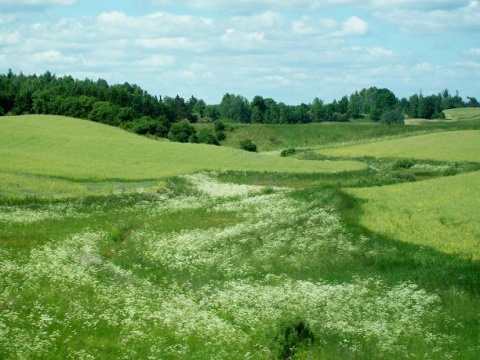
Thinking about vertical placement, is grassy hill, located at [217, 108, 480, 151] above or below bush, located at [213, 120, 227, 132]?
below

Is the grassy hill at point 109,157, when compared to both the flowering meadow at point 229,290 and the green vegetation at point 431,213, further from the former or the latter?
the green vegetation at point 431,213

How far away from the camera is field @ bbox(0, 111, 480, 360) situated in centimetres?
2127

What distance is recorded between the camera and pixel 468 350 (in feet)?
67.9

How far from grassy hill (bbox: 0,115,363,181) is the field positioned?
2659 millimetres

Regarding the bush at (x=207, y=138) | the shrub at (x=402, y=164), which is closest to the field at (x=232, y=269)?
the shrub at (x=402, y=164)

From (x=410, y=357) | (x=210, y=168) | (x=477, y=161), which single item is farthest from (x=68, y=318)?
(x=477, y=161)

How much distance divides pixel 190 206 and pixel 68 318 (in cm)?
2911

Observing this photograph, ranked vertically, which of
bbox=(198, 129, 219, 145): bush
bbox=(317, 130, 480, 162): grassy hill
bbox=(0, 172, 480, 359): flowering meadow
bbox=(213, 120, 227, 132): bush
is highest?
bbox=(213, 120, 227, 132): bush

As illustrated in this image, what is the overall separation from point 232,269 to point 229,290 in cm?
442

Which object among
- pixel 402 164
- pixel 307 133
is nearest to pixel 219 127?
pixel 307 133

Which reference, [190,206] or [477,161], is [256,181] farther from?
[477,161]

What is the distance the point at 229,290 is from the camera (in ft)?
90.5

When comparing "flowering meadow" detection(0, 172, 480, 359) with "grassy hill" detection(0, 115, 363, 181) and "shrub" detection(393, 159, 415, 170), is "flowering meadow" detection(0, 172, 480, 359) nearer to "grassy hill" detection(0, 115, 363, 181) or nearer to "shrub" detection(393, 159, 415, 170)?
"grassy hill" detection(0, 115, 363, 181)

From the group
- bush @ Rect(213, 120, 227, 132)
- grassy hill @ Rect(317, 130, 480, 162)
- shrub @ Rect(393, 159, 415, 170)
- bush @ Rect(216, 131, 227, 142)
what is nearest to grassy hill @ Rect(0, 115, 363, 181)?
shrub @ Rect(393, 159, 415, 170)
